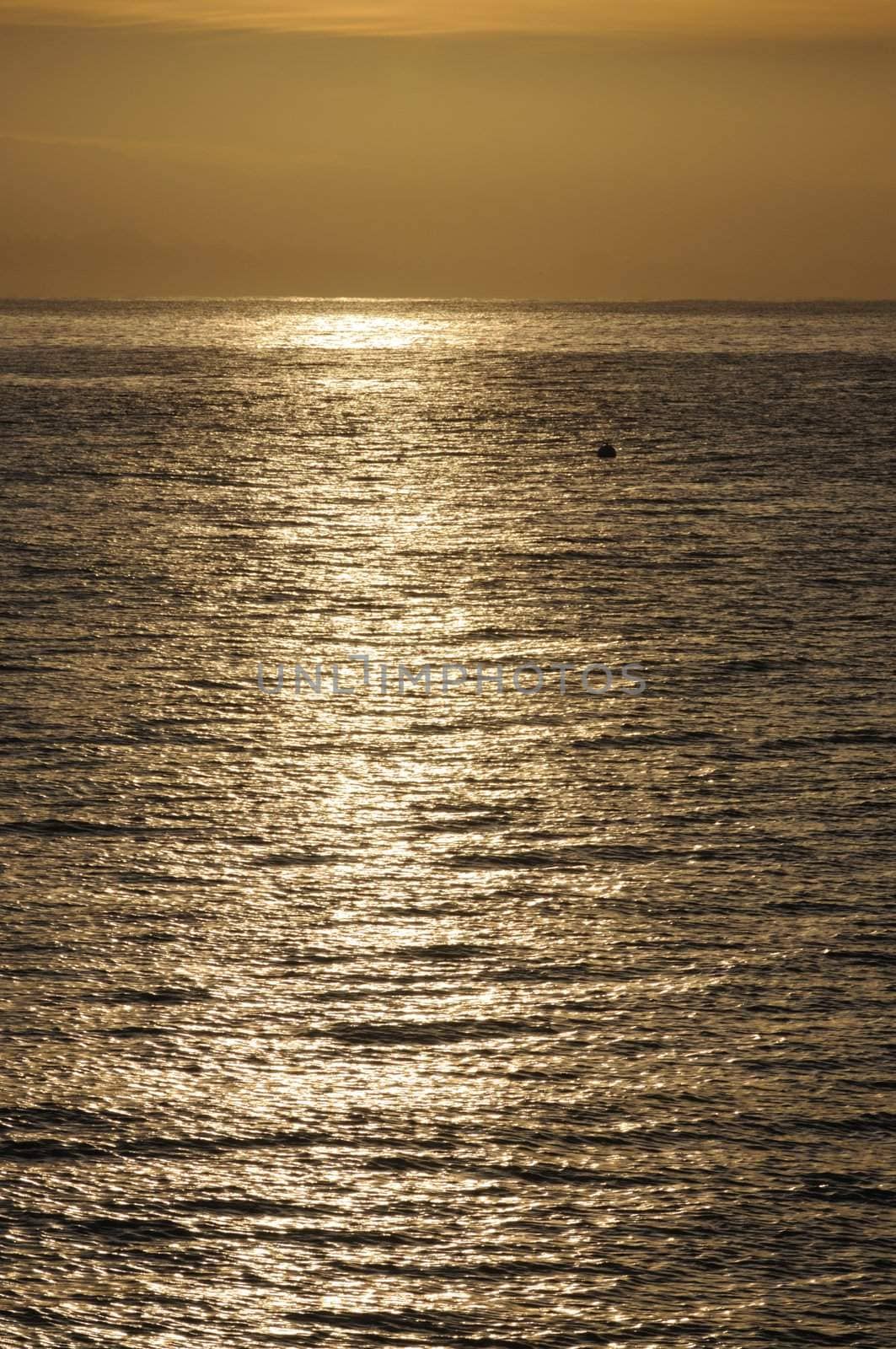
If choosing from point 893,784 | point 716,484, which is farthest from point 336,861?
point 716,484

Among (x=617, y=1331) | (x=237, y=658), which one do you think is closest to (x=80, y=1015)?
(x=617, y=1331)

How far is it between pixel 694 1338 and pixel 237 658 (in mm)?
40469

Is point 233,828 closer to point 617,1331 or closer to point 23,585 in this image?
point 617,1331

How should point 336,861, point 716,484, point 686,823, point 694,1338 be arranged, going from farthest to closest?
point 716,484, point 686,823, point 336,861, point 694,1338

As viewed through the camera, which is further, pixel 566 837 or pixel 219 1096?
pixel 566 837

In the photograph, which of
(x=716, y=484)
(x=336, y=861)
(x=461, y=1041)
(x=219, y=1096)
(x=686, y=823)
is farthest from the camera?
(x=716, y=484)

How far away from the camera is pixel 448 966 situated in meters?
33.7

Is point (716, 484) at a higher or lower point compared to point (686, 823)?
higher

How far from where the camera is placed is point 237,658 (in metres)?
60.6

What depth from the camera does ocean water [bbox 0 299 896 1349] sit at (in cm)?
2389

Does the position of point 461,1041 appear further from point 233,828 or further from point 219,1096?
point 233,828

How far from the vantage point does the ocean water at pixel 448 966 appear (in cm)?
2389

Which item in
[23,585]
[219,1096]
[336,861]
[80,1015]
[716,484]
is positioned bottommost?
[219,1096]

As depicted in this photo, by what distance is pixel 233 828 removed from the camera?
4162cm
